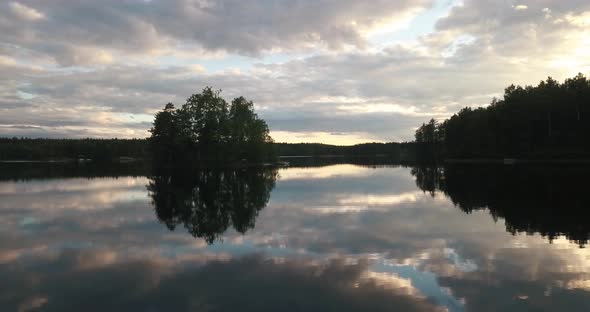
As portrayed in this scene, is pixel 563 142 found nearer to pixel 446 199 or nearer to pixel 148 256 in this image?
pixel 446 199

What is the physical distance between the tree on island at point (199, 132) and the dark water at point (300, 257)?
62140 mm

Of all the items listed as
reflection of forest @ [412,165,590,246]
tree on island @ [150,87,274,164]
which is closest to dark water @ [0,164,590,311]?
reflection of forest @ [412,165,590,246]

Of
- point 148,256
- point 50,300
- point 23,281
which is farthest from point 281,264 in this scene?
point 23,281

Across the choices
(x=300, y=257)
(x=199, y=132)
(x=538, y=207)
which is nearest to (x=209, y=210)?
(x=300, y=257)

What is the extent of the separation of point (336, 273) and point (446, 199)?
1958 cm

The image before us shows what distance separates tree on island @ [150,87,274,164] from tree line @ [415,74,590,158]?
195 feet

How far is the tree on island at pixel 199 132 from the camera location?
86875 mm

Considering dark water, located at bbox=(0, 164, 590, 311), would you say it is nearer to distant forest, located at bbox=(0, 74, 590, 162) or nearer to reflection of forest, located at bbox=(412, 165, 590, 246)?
reflection of forest, located at bbox=(412, 165, 590, 246)

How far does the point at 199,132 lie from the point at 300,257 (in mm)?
77413

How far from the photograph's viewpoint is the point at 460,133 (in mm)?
123500

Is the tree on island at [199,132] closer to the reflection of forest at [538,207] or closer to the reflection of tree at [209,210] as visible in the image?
the reflection of tree at [209,210]

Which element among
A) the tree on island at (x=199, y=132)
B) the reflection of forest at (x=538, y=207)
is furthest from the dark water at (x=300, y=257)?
the tree on island at (x=199, y=132)

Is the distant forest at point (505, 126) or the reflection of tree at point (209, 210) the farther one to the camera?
the distant forest at point (505, 126)

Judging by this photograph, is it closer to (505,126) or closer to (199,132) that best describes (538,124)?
(505,126)
